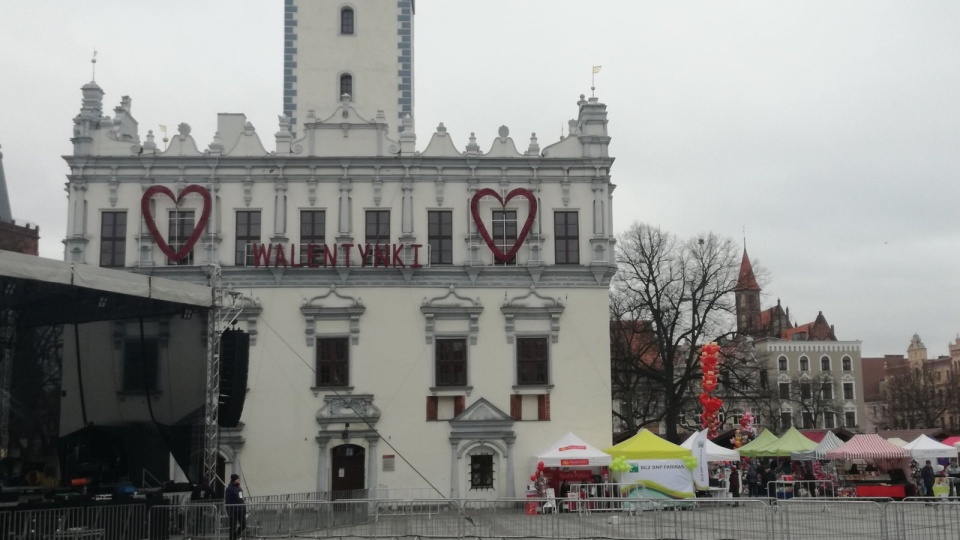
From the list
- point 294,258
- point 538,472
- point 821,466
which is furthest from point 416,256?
point 821,466

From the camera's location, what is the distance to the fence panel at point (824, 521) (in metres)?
19.5

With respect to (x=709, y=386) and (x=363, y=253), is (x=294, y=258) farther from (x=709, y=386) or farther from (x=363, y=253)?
(x=709, y=386)

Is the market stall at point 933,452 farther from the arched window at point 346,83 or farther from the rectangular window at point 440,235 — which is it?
the arched window at point 346,83

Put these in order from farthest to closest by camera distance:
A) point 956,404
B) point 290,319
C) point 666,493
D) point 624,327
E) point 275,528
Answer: point 956,404
point 624,327
point 290,319
point 666,493
point 275,528

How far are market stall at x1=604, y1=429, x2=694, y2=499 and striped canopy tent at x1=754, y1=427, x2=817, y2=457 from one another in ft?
21.9

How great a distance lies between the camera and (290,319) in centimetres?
3356

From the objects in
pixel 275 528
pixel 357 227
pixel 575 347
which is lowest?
pixel 275 528

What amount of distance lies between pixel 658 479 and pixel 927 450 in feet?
35.3

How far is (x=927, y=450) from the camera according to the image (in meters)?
34.9

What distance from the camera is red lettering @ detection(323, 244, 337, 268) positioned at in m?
33.6

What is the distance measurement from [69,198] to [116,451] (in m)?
12.5

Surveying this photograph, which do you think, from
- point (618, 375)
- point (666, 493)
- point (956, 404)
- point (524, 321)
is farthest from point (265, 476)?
point (956, 404)

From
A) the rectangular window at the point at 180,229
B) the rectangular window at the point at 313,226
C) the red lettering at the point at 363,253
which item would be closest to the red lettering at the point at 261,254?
the rectangular window at the point at 313,226

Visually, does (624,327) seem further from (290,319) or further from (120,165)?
(120,165)
